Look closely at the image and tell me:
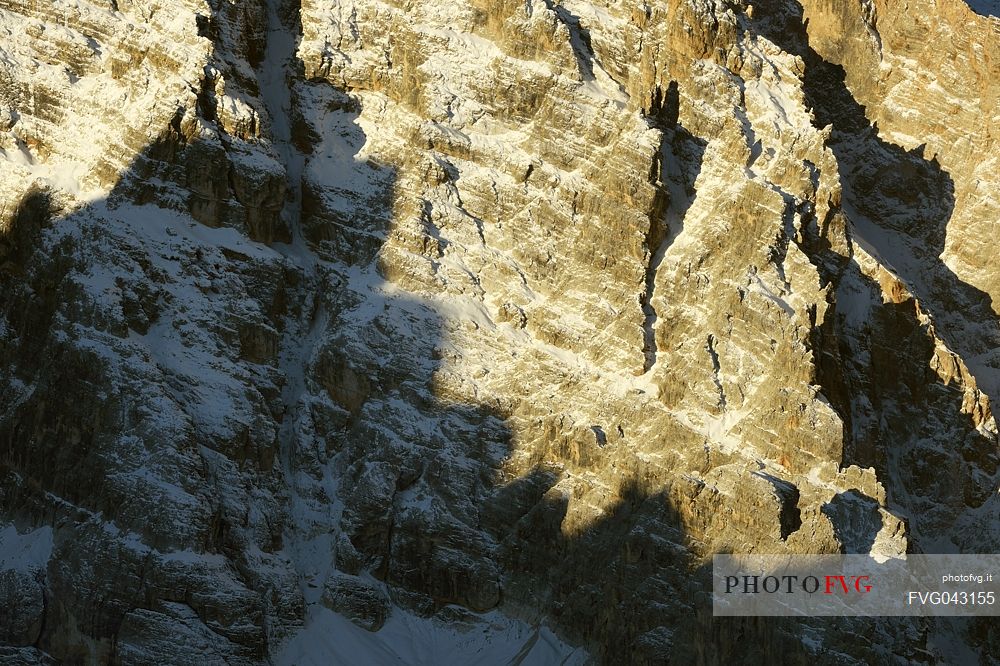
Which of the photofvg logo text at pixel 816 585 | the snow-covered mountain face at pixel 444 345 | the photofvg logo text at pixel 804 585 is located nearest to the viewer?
the photofvg logo text at pixel 816 585

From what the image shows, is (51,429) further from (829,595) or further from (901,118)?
(901,118)

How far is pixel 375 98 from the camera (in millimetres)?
141750

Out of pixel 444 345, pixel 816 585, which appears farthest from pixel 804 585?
pixel 444 345

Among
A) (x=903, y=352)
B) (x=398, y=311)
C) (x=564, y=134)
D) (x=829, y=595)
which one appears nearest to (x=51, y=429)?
(x=398, y=311)

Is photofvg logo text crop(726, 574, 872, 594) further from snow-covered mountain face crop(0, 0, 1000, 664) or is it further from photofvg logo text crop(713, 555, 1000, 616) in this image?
snow-covered mountain face crop(0, 0, 1000, 664)

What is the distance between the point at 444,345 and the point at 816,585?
107ft

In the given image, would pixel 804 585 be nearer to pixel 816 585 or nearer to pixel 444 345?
pixel 816 585

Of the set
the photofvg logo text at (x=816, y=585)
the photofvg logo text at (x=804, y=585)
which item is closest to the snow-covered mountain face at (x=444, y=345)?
the photofvg logo text at (x=816, y=585)

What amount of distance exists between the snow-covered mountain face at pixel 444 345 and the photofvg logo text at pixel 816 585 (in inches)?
42.8

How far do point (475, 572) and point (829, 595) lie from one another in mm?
25125

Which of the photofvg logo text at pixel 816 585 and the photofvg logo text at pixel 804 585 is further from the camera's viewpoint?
the photofvg logo text at pixel 804 585

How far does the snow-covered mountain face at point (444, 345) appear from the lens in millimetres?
119062

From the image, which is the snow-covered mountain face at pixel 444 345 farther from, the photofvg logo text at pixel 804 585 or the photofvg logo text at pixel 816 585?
the photofvg logo text at pixel 804 585

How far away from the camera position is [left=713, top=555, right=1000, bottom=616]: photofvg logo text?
113 m
